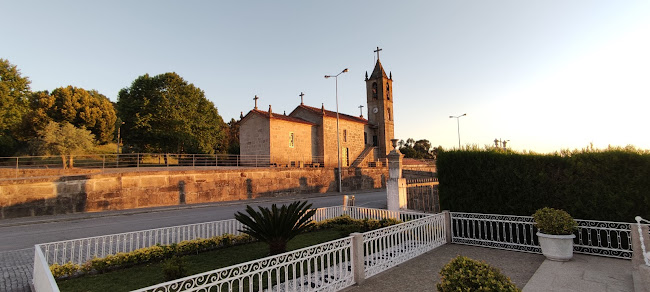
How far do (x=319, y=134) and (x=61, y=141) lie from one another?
24.0 meters

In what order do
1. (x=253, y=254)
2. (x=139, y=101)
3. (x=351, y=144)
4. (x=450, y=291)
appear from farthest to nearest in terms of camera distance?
1. (x=351, y=144)
2. (x=139, y=101)
3. (x=253, y=254)
4. (x=450, y=291)

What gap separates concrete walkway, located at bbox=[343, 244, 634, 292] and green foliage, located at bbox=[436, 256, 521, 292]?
1964 mm

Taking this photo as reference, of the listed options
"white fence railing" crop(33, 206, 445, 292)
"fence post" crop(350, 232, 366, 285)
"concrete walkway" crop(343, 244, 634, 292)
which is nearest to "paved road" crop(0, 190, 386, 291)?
"white fence railing" crop(33, 206, 445, 292)

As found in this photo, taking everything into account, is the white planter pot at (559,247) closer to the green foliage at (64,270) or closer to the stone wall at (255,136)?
the green foliage at (64,270)

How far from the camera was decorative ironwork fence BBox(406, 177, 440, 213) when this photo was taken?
11.2 meters

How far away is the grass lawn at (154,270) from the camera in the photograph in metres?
5.58

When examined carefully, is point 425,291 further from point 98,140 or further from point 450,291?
point 98,140

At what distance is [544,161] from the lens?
7.91m

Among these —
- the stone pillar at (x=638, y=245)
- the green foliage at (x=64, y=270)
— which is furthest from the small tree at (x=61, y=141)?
the stone pillar at (x=638, y=245)

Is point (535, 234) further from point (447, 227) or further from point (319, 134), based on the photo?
point (319, 134)

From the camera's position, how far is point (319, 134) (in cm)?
3397

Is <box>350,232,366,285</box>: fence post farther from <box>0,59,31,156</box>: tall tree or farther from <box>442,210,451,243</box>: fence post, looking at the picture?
<box>0,59,31,156</box>: tall tree

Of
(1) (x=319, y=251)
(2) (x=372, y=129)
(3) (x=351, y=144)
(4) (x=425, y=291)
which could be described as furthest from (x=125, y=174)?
(2) (x=372, y=129)

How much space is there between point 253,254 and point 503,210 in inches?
283
